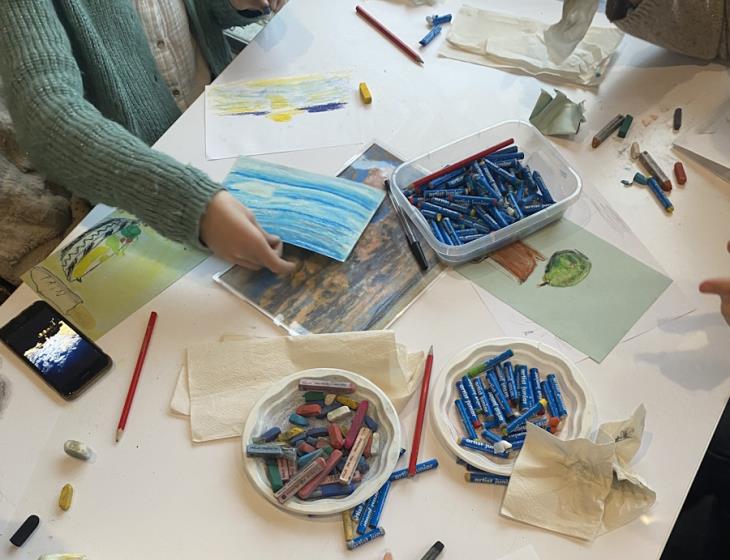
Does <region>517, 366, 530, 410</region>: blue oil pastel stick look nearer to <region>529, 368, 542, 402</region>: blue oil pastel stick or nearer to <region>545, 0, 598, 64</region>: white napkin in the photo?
<region>529, 368, 542, 402</region>: blue oil pastel stick

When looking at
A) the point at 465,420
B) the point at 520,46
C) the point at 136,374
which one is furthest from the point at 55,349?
the point at 520,46

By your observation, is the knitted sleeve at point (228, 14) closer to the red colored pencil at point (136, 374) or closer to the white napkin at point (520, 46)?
the white napkin at point (520, 46)

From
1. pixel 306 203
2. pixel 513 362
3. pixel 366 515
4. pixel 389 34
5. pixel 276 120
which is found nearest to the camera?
pixel 366 515

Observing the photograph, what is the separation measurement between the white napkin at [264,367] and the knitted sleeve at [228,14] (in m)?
0.61

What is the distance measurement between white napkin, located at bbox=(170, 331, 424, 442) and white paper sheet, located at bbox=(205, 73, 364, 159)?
322mm

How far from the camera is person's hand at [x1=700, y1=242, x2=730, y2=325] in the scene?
72cm

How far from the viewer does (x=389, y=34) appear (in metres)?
1.05

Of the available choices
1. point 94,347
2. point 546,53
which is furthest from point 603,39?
point 94,347

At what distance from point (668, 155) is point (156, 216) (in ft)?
2.30

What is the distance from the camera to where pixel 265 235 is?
0.78 meters

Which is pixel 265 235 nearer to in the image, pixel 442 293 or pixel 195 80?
pixel 442 293

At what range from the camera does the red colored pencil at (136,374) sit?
686 mm

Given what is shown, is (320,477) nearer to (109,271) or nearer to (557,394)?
(557,394)

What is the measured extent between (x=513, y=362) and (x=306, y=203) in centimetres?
34
